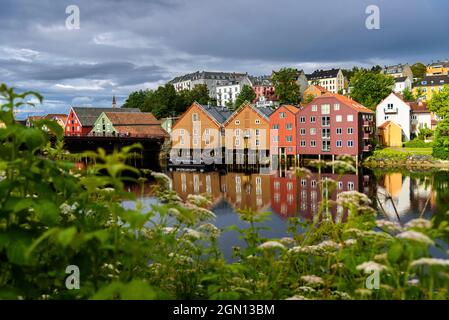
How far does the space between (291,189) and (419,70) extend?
126m

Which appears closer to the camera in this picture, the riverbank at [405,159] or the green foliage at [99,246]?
the green foliage at [99,246]

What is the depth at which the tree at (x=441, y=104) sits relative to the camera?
55.6 m

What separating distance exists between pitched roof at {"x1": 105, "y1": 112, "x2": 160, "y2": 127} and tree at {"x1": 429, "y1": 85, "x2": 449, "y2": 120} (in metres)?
44.9

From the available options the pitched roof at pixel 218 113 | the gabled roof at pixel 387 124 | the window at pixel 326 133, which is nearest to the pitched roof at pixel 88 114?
the pitched roof at pixel 218 113

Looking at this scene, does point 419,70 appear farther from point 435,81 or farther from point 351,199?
point 351,199

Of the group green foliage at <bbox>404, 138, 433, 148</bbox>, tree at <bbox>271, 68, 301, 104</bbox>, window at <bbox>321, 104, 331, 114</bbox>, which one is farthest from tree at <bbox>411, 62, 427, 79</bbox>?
window at <bbox>321, 104, 331, 114</bbox>

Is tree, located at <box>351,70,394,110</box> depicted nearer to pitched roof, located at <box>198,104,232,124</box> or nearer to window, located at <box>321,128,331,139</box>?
window, located at <box>321,128,331,139</box>

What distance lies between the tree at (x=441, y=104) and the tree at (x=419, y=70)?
314 feet

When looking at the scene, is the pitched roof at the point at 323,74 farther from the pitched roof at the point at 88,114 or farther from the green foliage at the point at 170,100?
the pitched roof at the point at 88,114

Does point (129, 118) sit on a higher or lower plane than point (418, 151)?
higher

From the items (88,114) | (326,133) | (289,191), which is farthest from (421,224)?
(88,114)

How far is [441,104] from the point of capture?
187 feet

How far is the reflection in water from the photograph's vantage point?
→ 26.9 meters
